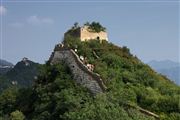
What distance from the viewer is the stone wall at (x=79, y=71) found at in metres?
27.4

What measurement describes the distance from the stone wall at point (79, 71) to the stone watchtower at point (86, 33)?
255cm

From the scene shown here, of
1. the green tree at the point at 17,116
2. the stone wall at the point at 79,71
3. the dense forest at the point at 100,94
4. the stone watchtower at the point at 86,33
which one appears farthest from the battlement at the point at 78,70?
the green tree at the point at 17,116

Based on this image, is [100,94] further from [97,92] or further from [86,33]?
[86,33]

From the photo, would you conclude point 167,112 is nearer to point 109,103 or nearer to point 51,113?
point 109,103

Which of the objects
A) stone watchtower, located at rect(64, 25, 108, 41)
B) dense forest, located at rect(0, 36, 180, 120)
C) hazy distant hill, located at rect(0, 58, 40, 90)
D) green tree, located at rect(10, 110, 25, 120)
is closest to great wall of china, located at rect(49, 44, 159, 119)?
dense forest, located at rect(0, 36, 180, 120)

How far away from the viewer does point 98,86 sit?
27281mm

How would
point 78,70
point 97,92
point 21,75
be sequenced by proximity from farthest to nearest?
point 21,75 → point 78,70 → point 97,92

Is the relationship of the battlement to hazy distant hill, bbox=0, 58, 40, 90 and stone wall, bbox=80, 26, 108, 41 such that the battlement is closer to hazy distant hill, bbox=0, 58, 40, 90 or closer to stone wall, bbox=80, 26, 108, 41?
stone wall, bbox=80, 26, 108, 41

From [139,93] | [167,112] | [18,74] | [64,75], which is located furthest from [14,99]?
[18,74]

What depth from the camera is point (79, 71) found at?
29.2 m

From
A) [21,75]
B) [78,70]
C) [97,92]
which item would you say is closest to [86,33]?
[78,70]

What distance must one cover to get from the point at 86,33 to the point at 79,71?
5.79 metres

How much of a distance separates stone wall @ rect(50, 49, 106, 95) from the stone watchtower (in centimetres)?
255

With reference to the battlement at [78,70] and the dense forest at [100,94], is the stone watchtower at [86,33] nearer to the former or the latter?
the dense forest at [100,94]
